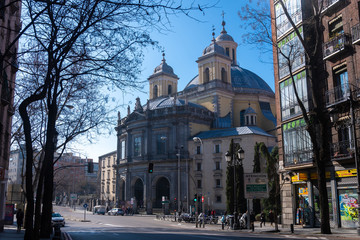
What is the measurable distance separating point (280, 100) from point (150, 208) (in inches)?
1611

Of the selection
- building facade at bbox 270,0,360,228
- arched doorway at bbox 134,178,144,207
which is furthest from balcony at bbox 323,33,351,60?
arched doorway at bbox 134,178,144,207

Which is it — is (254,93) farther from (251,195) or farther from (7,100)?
(7,100)

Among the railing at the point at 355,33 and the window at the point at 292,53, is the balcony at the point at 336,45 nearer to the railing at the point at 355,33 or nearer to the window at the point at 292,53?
the railing at the point at 355,33

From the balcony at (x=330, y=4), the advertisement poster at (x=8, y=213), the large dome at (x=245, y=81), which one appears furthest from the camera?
the large dome at (x=245, y=81)

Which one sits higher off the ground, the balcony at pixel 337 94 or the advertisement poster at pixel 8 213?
the balcony at pixel 337 94

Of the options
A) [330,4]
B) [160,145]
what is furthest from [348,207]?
[160,145]

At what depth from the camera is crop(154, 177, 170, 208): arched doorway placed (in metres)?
65.2

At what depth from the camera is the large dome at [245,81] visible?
75.9m

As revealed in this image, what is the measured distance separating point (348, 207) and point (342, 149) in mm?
3544

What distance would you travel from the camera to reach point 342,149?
74.5 feet

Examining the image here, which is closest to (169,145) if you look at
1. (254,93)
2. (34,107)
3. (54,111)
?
(254,93)

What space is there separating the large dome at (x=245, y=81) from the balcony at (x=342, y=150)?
5265cm

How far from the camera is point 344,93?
74.3ft

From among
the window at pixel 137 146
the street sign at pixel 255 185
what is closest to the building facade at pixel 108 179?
the window at pixel 137 146
